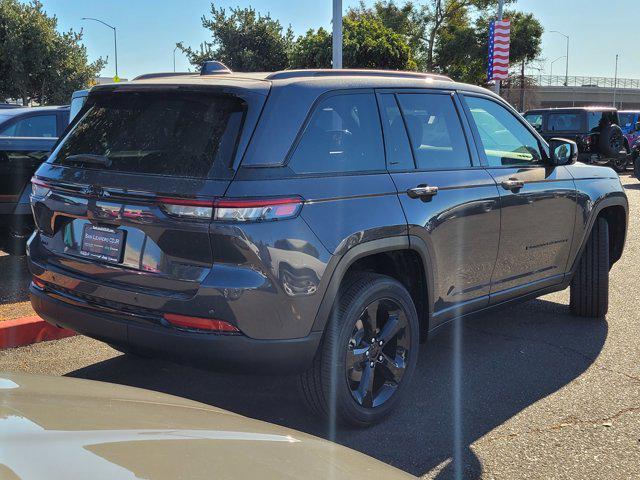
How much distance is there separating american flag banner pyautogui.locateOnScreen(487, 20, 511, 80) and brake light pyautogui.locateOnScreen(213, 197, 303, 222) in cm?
2233

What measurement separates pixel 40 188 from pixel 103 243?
69 cm

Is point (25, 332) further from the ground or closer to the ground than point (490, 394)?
further from the ground

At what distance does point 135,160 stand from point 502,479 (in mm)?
2335

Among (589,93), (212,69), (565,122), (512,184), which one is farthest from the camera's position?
(589,93)

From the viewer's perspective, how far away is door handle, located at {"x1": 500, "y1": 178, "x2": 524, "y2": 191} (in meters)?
4.61

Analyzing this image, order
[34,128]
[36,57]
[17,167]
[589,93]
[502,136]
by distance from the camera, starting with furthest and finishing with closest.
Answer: [589,93]
[36,57]
[34,128]
[17,167]
[502,136]

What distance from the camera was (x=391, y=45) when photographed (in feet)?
81.6

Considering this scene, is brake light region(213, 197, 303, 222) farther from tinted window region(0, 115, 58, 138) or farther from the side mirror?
tinted window region(0, 115, 58, 138)

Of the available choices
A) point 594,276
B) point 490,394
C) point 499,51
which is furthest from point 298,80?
point 499,51

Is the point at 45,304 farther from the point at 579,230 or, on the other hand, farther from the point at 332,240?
the point at 579,230

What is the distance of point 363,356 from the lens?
3740 mm

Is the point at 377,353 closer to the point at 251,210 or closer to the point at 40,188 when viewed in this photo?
the point at 251,210

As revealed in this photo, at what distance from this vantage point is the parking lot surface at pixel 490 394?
11.6 ft

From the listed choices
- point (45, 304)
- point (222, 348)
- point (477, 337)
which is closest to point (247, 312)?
point (222, 348)
